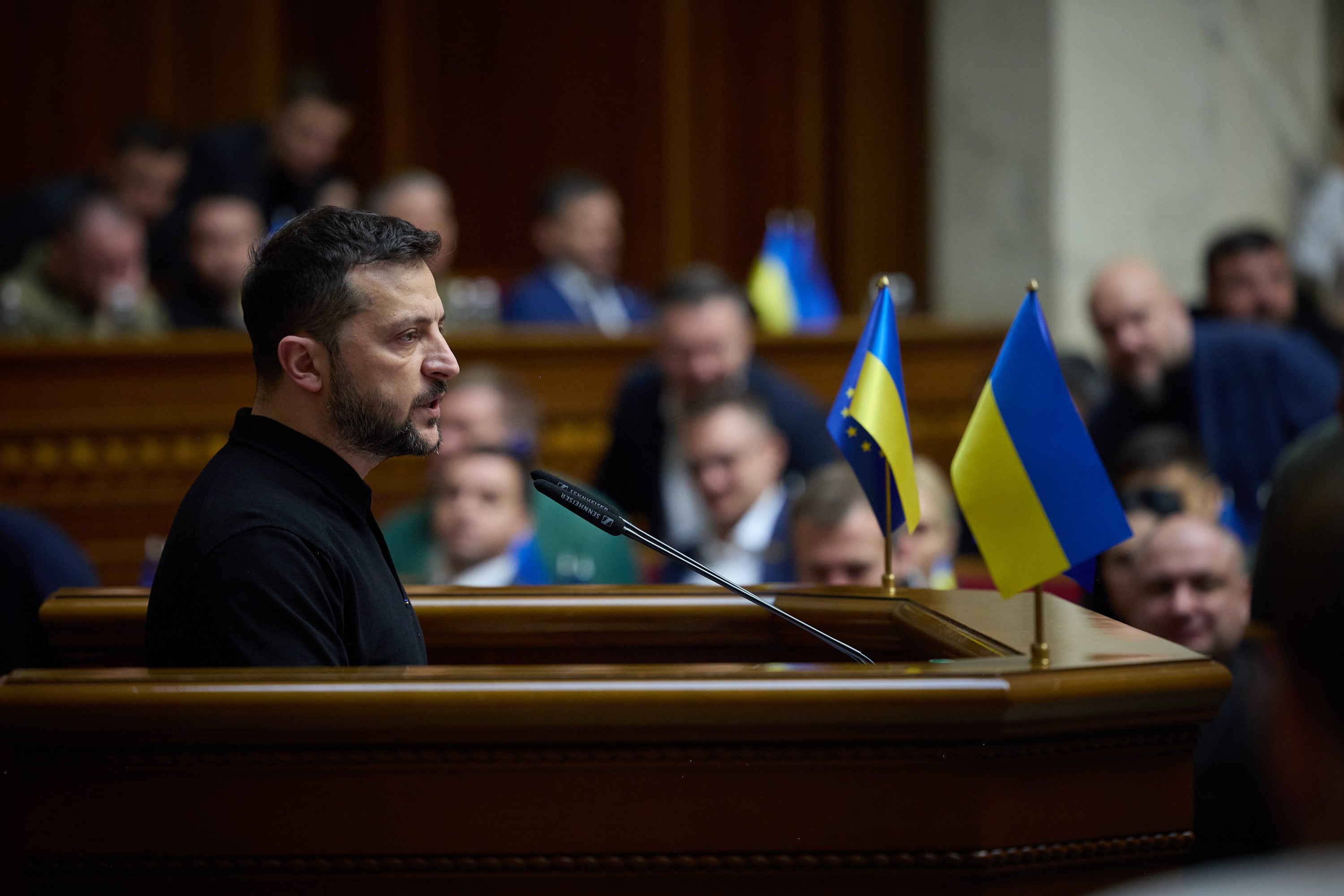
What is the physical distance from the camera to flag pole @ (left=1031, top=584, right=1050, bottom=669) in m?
1.36

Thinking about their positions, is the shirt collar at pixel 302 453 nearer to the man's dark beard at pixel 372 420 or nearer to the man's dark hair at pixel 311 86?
the man's dark beard at pixel 372 420

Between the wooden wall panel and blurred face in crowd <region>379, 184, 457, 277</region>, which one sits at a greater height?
the wooden wall panel

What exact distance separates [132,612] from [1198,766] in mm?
1608

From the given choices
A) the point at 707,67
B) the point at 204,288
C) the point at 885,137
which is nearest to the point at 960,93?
the point at 885,137

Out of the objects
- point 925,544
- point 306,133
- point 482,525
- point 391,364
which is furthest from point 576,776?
point 306,133

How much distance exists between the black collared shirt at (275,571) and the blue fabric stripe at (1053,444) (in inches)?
25.0

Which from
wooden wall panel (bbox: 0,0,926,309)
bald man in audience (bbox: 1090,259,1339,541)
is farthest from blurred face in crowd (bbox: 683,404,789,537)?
wooden wall panel (bbox: 0,0,926,309)

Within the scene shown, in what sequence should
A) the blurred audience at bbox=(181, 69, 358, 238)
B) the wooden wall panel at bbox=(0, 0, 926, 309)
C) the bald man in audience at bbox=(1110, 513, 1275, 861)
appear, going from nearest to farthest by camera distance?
the bald man in audience at bbox=(1110, 513, 1275, 861) < the blurred audience at bbox=(181, 69, 358, 238) < the wooden wall panel at bbox=(0, 0, 926, 309)

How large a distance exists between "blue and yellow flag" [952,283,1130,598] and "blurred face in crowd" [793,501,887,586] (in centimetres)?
141

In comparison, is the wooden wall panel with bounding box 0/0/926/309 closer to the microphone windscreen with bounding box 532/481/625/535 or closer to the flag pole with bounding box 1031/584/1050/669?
the microphone windscreen with bounding box 532/481/625/535

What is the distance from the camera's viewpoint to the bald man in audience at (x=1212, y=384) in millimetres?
4555

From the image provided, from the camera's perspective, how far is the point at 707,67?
7891 millimetres

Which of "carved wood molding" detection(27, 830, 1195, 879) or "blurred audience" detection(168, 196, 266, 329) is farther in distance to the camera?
"blurred audience" detection(168, 196, 266, 329)

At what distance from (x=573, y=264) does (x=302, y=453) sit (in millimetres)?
4543
